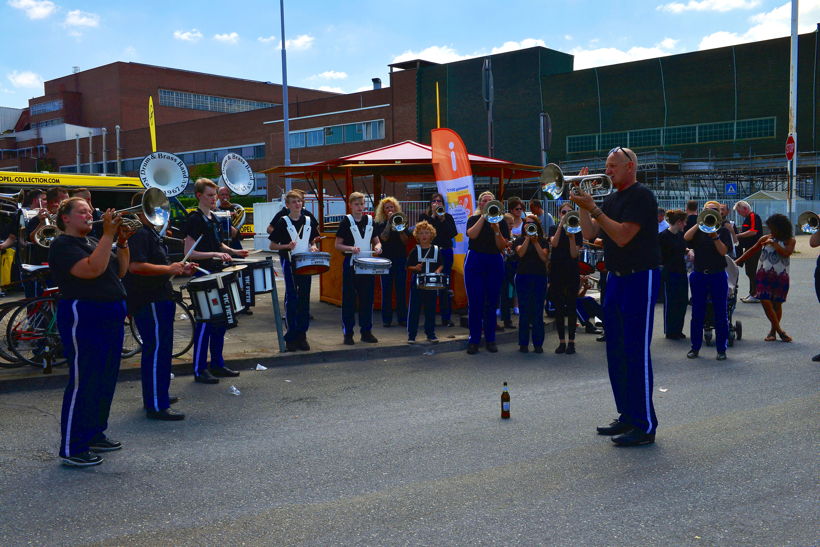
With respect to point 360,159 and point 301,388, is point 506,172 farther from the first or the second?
point 301,388

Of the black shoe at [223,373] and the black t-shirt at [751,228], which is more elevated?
the black t-shirt at [751,228]

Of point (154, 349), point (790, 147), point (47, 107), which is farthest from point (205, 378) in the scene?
point (47, 107)

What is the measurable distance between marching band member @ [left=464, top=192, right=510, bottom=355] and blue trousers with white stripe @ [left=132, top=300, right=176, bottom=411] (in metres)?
4.36

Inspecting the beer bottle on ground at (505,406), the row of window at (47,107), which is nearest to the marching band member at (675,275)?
the beer bottle on ground at (505,406)

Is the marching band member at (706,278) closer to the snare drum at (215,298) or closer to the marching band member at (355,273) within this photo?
the marching band member at (355,273)

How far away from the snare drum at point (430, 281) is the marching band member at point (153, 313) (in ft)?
13.2

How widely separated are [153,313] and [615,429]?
13.0 ft

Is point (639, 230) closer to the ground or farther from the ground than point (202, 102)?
closer to the ground

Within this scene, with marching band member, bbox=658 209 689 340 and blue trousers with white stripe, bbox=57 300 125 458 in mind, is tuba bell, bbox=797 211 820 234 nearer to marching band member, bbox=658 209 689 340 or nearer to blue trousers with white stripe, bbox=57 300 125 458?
marching band member, bbox=658 209 689 340

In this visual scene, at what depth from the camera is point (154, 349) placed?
638 cm

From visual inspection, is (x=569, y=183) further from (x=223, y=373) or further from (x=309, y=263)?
(x=223, y=373)

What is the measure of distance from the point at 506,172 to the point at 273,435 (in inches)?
410

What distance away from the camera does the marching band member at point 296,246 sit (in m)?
9.25

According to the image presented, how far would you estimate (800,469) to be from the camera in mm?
4887
